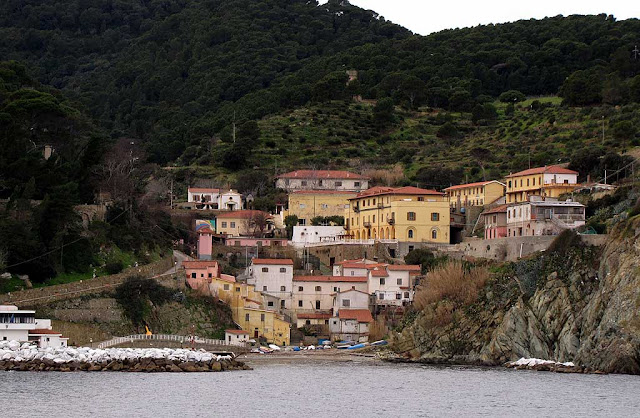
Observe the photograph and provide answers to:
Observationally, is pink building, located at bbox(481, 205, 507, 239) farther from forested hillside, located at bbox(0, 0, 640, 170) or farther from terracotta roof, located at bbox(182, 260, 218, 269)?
forested hillside, located at bbox(0, 0, 640, 170)

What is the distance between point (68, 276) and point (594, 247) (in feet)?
97.5

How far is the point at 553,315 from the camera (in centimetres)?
6694

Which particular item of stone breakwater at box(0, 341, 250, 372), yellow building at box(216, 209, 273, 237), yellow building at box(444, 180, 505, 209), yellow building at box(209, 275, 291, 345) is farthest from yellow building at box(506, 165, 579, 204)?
stone breakwater at box(0, 341, 250, 372)

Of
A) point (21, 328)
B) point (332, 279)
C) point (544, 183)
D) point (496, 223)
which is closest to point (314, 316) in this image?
point (332, 279)

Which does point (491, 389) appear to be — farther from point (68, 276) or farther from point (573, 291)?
point (68, 276)

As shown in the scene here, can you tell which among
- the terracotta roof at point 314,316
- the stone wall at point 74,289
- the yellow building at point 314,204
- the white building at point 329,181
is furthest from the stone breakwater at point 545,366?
the white building at point 329,181

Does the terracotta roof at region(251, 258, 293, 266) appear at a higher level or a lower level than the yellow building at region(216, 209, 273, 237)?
lower

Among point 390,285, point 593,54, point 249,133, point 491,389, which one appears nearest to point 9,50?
point 249,133

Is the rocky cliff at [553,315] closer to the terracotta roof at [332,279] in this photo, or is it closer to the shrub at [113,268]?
the terracotta roof at [332,279]

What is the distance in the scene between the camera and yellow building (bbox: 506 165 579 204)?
92188mm

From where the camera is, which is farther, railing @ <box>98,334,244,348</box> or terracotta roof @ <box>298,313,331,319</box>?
terracotta roof @ <box>298,313,331,319</box>

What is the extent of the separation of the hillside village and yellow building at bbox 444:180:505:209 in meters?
0.09

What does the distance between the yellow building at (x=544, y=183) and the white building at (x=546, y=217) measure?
7.59 metres

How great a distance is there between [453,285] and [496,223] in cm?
1500
